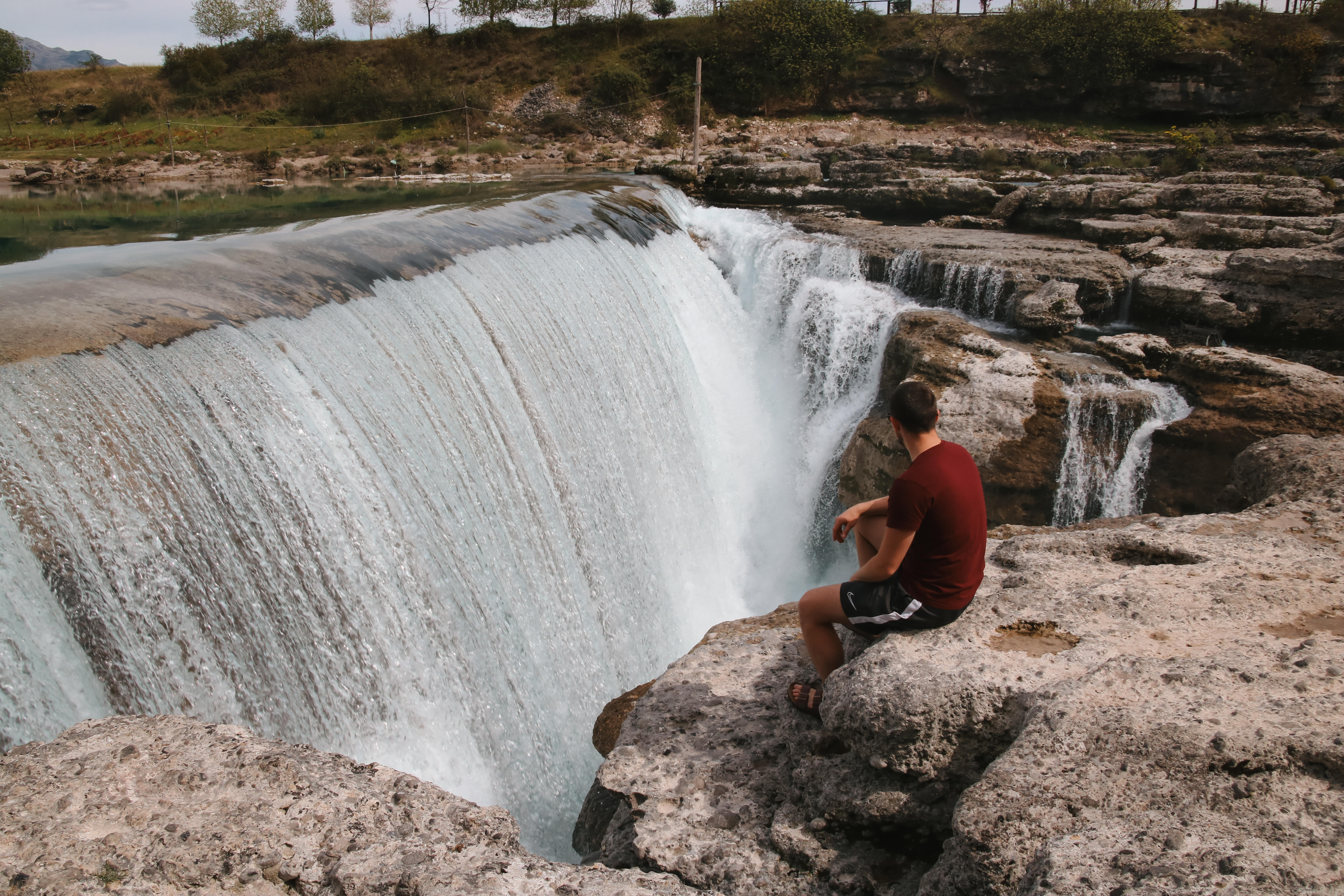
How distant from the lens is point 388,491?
5.01 meters

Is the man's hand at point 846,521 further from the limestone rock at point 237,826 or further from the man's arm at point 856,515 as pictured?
the limestone rock at point 237,826

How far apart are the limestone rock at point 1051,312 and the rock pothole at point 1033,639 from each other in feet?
22.2

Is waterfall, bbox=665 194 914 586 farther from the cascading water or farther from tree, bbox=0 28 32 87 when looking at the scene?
tree, bbox=0 28 32 87

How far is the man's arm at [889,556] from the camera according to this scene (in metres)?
3.17

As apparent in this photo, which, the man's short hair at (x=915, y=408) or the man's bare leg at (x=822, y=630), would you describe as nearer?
the man's short hair at (x=915, y=408)

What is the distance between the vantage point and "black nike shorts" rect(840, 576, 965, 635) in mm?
3334

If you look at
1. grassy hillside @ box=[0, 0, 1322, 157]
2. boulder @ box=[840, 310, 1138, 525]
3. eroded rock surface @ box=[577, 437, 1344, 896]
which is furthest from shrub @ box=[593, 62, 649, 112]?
eroded rock surface @ box=[577, 437, 1344, 896]

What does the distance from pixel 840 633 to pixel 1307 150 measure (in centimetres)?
1773

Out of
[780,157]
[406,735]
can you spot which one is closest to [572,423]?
[406,735]

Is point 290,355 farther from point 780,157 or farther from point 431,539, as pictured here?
point 780,157

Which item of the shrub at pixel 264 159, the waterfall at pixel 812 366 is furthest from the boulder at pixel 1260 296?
the shrub at pixel 264 159

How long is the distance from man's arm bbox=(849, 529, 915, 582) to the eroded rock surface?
0.28 m

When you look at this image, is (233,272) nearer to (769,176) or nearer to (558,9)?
(769,176)

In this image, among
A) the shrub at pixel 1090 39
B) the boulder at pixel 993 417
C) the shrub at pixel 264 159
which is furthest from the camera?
the shrub at pixel 1090 39
